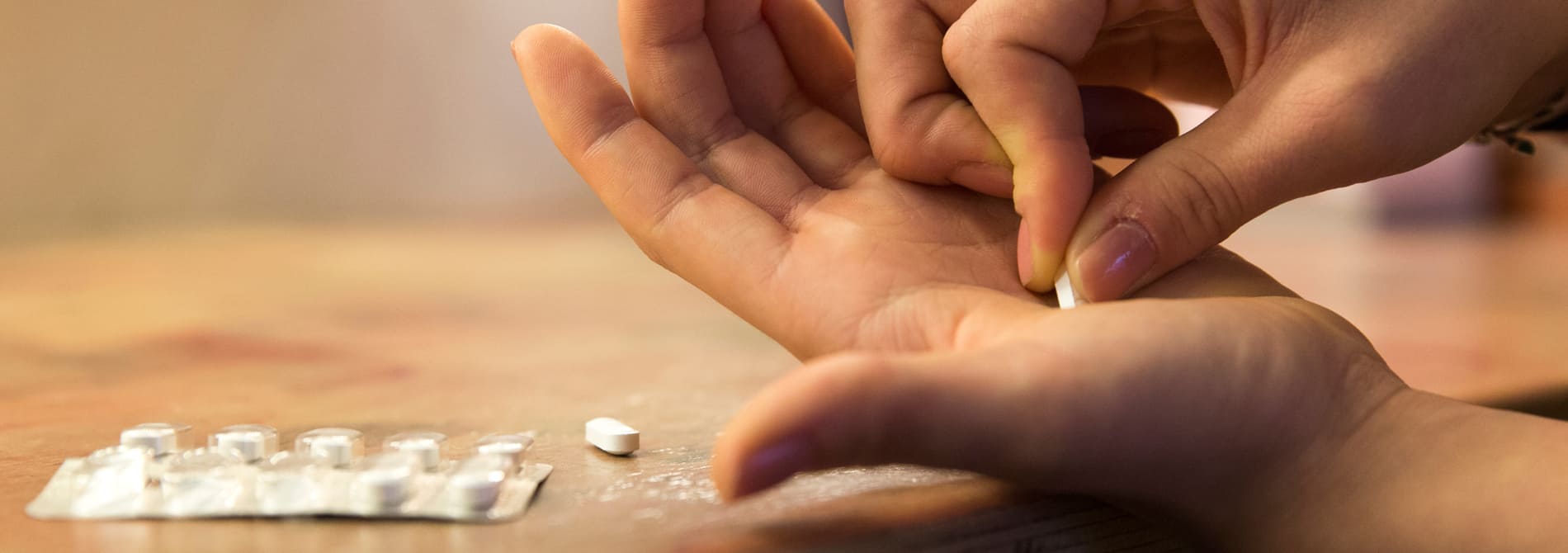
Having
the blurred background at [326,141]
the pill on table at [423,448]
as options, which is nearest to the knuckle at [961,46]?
the pill on table at [423,448]

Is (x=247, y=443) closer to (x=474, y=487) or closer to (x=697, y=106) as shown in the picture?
(x=474, y=487)

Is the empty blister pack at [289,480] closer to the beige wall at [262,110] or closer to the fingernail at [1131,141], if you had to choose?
the fingernail at [1131,141]

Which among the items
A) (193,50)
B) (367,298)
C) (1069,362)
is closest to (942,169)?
(1069,362)

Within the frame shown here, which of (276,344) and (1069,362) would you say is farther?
(276,344)

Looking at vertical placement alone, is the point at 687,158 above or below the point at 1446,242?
above

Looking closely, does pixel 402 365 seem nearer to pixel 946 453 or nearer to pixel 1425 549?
pixel 946 453

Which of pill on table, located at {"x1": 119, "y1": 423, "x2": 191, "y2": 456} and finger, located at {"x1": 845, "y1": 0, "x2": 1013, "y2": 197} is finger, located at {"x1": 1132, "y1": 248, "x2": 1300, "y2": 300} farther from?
pill on table, located at {"x1": 119, "y1": 423, "x2": 191, "y2": 456}

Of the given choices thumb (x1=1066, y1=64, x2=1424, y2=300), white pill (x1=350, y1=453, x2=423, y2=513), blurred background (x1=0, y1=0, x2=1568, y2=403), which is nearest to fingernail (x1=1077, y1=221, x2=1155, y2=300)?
thumb (x1=1066, y1=64, x2=1424, y2=300)

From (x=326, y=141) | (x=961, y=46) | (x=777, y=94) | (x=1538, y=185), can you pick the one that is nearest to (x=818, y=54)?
(x=777, y=94)
